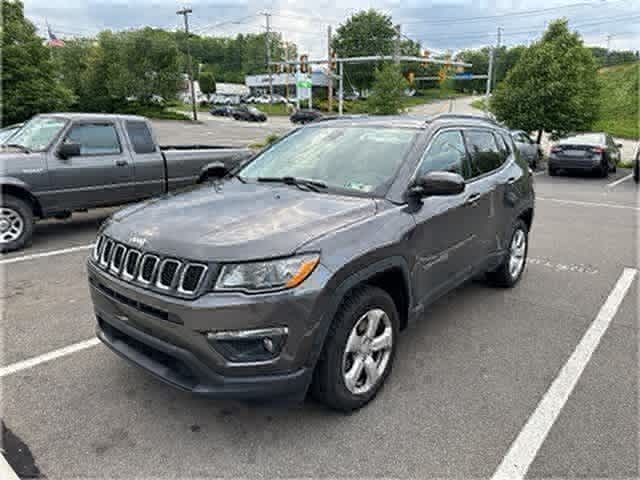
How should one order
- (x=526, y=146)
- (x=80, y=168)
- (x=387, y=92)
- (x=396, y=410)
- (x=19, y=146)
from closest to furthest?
1. (x=396, y=410)
2. (x=19, y=146)
3. (x=80, y=168)
4. (x=526, y=146)
5. (x=387, y=92)

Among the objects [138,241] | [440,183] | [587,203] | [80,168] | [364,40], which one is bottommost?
[587,203]

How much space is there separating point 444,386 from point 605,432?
96 cm

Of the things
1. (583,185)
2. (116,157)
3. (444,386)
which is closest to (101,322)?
(444,386)

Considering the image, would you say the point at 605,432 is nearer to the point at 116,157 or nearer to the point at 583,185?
the point at 116,157

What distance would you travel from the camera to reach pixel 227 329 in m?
2.42

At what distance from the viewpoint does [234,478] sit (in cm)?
248

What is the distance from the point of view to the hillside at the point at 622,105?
34.3m

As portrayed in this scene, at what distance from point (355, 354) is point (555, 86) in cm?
1899

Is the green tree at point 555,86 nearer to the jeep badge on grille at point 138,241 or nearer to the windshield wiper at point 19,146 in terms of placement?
the windshield wiper at point 19,146

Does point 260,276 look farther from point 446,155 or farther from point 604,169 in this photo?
point 604,169

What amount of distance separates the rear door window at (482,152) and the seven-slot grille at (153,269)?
2699mm

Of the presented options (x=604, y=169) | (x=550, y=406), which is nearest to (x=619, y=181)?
(x=604, y=169)

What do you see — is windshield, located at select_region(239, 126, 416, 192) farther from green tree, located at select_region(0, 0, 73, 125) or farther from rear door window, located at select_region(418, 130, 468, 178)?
green tree, located at select_region(0, 0, 73, 125)

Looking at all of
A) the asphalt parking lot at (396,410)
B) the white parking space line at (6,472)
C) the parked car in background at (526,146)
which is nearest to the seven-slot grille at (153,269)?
the asphalt parking lot at (396,410)
